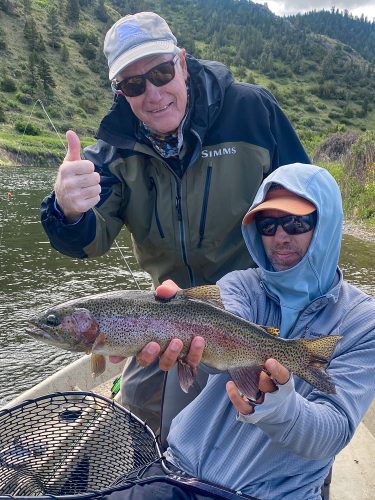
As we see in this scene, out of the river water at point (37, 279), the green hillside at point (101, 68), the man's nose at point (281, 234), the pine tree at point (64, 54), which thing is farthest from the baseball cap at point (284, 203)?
the pine tree at point (64, 54)

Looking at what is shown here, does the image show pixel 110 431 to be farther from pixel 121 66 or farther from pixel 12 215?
pixel 12 215

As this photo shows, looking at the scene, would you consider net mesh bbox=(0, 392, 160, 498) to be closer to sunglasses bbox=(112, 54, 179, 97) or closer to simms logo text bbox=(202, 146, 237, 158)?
simms logo text bbox=(202, 146, 237, 158)

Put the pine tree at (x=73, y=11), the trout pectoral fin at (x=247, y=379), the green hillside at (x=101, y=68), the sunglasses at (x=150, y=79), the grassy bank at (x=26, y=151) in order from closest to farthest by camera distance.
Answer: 1. the trout pectoral fin at (x=247, y=379)
2. the sunglasses at (x=150, y=79)
3. the grassy bank at (x=26, y=151)
4. the green hillside at (x=101, y=68)
5. the pine tree at (x=73, y=11)

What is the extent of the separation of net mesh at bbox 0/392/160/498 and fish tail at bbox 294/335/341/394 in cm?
96

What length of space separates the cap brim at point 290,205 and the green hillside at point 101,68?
23.7 meters

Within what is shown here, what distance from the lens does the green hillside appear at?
152 ft

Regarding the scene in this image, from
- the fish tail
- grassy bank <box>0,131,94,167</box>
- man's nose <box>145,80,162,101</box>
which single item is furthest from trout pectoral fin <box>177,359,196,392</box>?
grassy bank <box>0,131,94,167</box>

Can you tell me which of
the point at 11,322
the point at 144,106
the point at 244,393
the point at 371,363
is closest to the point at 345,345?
the point at 371,363

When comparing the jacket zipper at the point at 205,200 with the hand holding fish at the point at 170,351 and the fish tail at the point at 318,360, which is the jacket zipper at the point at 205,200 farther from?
the fish tail at the point at 318,360

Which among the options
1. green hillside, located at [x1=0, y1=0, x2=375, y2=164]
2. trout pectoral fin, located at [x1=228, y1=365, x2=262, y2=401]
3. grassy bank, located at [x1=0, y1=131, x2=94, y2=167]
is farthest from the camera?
green hillside, located at [x1=0, y1=0, x2=375, y2=164]

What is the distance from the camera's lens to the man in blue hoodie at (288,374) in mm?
2270

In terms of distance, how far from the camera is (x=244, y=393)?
2328 mm

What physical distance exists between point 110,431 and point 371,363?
181 cm

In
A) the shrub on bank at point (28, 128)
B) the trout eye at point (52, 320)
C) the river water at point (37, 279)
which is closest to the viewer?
the trout eye at point (52, 320)
